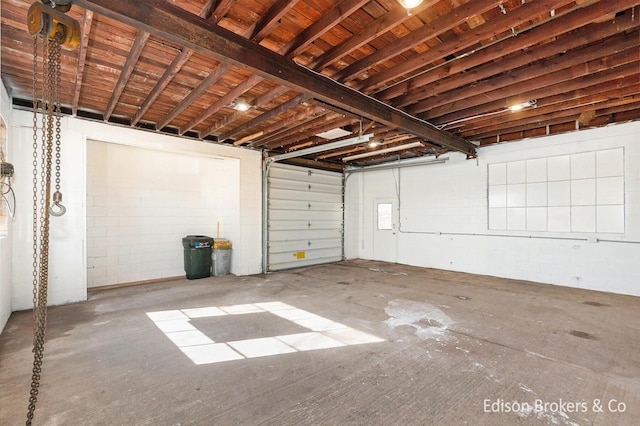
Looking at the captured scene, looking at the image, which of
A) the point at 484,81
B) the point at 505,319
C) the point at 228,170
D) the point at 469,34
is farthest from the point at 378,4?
the point at 228,170

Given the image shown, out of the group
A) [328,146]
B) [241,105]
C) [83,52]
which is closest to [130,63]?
[83,52]

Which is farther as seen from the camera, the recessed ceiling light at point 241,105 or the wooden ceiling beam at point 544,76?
the recessed ceiling light at point 241,105

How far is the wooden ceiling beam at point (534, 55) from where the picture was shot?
9.12 ft

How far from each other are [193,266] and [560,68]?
21.7 feet

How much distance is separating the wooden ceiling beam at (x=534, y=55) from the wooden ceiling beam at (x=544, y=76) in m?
0.06

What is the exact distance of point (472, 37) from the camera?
2.85 meters

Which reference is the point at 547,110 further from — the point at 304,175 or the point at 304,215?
the point at 304,215

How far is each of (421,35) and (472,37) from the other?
502 mm

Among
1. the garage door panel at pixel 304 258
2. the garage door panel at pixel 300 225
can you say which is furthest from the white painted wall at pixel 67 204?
the garage door panel at pixel 304 258

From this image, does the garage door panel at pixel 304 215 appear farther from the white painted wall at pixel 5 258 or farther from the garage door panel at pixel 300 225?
the white painted wall at pixel 5 258

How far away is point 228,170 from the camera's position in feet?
22.9

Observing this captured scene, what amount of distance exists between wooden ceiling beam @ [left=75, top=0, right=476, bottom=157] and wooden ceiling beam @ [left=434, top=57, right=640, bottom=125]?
61.0 inches

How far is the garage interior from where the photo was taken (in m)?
2.33

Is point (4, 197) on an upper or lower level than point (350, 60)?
lower
